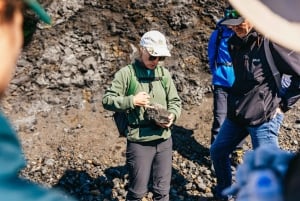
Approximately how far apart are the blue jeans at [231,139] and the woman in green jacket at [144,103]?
470 mm

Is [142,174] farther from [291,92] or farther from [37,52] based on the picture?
[37,52]

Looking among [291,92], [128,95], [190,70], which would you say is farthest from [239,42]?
[190,70]

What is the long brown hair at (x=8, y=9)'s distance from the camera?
1.10 m

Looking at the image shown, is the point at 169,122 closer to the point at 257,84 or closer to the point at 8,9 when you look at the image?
the point at 257,84

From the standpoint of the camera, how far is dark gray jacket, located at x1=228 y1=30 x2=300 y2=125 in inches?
181

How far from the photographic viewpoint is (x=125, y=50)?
759 cm

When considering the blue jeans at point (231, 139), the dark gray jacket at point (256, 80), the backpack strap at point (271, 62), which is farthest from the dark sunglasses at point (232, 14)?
the blue jeans at point (231, 139)

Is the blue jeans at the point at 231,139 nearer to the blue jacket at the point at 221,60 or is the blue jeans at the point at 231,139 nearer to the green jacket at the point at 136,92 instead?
the green jacket at the point at 136,92

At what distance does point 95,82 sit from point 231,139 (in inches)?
110

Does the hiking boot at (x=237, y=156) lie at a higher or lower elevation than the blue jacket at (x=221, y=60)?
lower

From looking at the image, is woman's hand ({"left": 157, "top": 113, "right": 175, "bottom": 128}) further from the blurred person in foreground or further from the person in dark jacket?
the blurred person in foreground

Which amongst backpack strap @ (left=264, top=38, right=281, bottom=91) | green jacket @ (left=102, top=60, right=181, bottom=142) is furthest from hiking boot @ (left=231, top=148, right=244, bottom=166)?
backpack strap @ (left=264, top=38, right=281, bottom=91)

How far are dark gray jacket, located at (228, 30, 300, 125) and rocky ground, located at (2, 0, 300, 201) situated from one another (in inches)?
63.7

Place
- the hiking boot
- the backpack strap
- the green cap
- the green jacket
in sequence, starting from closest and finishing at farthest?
1. the green cap
2. the backpack strap
3. the green jacket
4. the hiking boot
